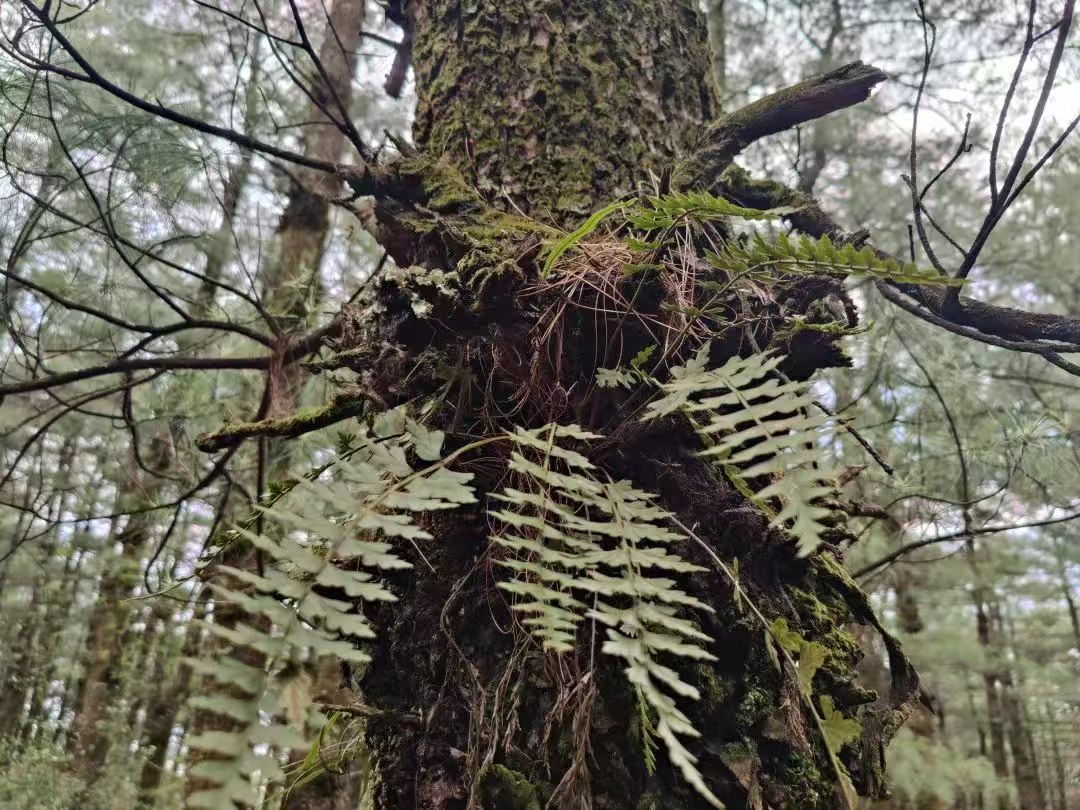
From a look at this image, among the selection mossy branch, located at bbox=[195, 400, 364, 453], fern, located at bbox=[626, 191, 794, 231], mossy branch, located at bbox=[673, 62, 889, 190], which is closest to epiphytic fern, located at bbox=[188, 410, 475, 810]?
mossy branch, located at bbox=[195, 400, 364, 453]

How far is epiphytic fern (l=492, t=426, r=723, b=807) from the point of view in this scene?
1.93 ft

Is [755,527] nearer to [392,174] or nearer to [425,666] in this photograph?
[425,666]

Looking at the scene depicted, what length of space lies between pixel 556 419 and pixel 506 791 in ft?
1.59

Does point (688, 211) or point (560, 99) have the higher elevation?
point (560, 99)

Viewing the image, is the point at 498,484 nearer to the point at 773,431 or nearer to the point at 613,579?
the point at 613,579

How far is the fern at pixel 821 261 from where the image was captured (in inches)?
25.9

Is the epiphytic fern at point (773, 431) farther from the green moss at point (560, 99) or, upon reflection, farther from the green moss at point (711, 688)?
the green moss at point (560, 99)

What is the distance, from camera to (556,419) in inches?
38.1

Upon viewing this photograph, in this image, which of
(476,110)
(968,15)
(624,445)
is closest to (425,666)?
(624,445)

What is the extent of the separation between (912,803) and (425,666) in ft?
22.2

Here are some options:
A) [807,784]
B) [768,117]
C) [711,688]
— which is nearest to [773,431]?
[711,688]

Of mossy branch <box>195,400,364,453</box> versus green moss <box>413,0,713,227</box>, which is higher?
green moss <box>413,0,713,227</box>

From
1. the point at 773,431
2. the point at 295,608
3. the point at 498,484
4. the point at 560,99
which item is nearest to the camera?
the point at 295,608

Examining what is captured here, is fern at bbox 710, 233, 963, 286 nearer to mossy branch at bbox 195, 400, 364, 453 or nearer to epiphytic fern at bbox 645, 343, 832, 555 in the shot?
epiphytic fern at bbox 645, 343, 832, 555
